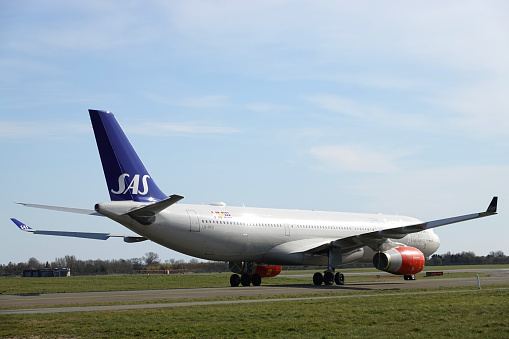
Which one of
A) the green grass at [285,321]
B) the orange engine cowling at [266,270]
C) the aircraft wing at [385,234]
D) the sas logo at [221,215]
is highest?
the sas logo at [221,215]

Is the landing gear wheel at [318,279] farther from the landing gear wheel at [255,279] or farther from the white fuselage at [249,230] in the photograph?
the landing gear wheel at [255,279]

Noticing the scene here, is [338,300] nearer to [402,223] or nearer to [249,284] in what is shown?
[249,284]

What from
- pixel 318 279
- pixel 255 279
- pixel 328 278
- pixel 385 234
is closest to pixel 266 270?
pixel 255 279

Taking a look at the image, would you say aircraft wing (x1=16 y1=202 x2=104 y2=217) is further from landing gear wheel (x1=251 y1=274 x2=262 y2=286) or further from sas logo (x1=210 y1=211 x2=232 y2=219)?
landing gear wheel (x1=251 y1=274 x2=262 y2=286)

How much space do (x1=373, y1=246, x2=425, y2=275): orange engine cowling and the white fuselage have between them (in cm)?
280

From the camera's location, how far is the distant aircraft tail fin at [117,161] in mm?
28844

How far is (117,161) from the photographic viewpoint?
29.1 metres

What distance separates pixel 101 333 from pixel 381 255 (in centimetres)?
2330

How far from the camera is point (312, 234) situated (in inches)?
1515

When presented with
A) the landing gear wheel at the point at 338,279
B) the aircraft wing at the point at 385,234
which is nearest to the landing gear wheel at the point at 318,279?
the landing gear wheel at the point at 338,279

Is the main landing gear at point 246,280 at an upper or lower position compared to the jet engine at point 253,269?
lower

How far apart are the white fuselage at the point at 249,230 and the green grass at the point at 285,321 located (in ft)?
32.8

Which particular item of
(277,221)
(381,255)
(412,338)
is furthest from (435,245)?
(412,338)

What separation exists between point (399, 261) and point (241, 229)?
30.8 ft
